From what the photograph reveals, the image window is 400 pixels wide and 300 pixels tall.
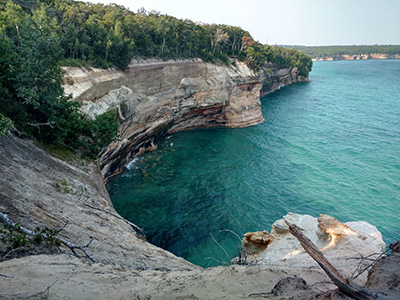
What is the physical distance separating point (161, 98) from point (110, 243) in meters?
32.1

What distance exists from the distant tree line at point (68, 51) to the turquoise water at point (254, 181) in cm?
978

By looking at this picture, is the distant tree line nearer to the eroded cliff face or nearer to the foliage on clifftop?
the foliage on clifftop

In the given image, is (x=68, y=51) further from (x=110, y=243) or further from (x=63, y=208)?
(x=110, y=243)

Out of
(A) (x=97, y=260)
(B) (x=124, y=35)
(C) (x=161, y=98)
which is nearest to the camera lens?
Result: (A) (x=97, y=260)

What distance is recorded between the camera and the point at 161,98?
41844 millimetres

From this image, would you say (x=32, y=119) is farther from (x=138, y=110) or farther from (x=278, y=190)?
(x=278, y=190)

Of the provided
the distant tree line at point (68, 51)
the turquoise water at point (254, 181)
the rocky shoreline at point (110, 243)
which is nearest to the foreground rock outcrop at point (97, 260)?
the rocky shoreline at point (110, 243)

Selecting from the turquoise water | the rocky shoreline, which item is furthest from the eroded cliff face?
the turquoise water

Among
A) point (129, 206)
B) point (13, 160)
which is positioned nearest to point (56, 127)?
point (13, 160)

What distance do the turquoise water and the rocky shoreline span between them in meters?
4.29

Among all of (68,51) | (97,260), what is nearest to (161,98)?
(68,51)

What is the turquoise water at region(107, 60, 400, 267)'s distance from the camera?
82.2 feet

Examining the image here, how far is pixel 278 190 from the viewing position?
3109cm

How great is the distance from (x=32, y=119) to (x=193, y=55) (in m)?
37.6
